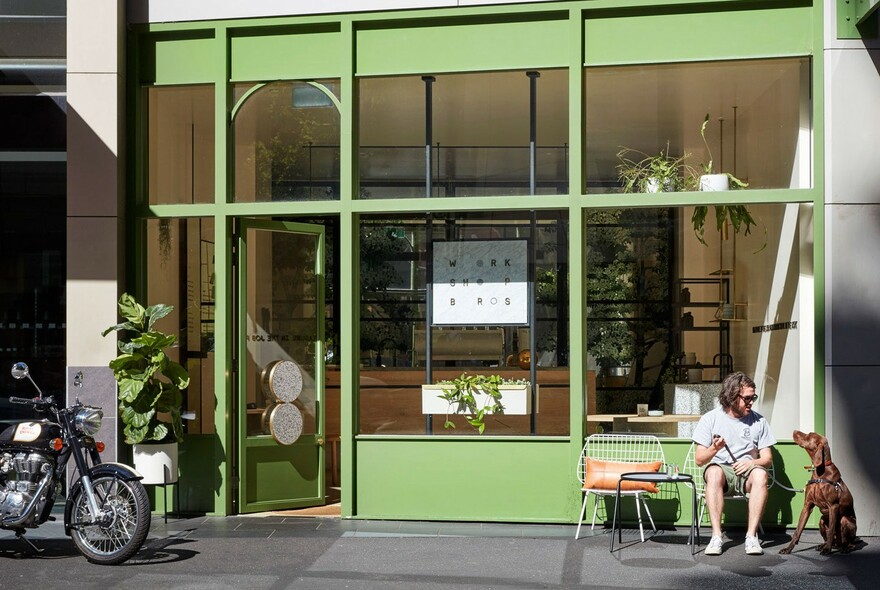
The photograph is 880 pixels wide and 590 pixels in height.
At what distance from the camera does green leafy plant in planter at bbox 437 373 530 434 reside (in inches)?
378

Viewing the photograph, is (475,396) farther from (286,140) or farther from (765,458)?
(286,140)

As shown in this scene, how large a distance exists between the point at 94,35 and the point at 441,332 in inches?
145

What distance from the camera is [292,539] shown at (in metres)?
8.78

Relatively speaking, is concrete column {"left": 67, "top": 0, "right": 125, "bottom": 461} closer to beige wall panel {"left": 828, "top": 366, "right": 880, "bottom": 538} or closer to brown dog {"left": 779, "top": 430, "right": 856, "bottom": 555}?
brown dog {"left": 779, "top": 430, "right": 856, "bottom": 555}

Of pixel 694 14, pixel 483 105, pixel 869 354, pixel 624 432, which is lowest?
pixel 624 432

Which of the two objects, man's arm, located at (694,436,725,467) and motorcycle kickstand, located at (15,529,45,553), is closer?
motorcycle kickstand, located at (15,529,45,553)

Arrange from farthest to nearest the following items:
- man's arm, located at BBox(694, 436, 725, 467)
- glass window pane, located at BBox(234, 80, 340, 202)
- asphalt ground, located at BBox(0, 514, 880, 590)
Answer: glass window pane, located at BBox(234, 80, 340, 202) < man's arm, located at BBox(694, 436, 725, 467) < asphalt ground, located at BBox(0, 514, 880, 590)

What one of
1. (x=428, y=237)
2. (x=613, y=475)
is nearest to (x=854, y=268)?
(x=613, y=475)

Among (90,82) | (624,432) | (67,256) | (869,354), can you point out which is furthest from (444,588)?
(90,82)

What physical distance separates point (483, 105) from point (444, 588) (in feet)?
13.5

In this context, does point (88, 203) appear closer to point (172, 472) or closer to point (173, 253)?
point (173, 253)

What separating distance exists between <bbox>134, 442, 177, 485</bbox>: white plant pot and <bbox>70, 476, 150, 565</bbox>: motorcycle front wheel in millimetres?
1385

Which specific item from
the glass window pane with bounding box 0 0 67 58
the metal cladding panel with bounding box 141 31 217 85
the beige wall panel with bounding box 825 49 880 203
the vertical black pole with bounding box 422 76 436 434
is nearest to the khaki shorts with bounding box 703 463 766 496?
the beige wall panel with bounding box 825 49 880 203

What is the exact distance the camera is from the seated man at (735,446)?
836 cm
